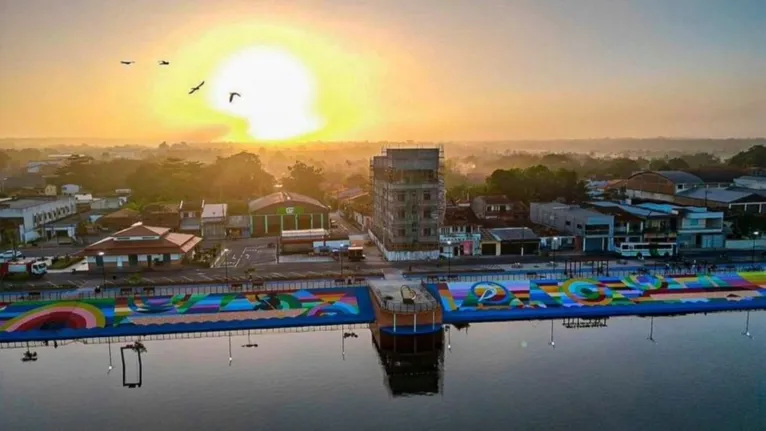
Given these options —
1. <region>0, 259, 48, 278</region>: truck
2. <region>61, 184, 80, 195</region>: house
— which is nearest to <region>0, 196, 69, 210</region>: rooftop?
<region>0, 259, 48, 278</region>: truck

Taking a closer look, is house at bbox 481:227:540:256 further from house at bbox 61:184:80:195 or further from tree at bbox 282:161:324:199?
house at bbox 61:184:80:195

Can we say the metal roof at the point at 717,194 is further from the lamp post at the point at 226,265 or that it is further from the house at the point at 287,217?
the lamp post at the point at 226,265

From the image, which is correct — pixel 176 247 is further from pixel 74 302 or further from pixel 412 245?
pixel 412 245

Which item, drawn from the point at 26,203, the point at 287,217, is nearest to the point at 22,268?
the point at 26,203

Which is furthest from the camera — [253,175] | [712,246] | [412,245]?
[253,175]

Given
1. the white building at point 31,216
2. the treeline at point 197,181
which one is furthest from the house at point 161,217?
the treeline at point 197,181

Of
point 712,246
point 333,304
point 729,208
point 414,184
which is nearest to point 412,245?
point 414,184

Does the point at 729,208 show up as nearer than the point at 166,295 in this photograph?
No
